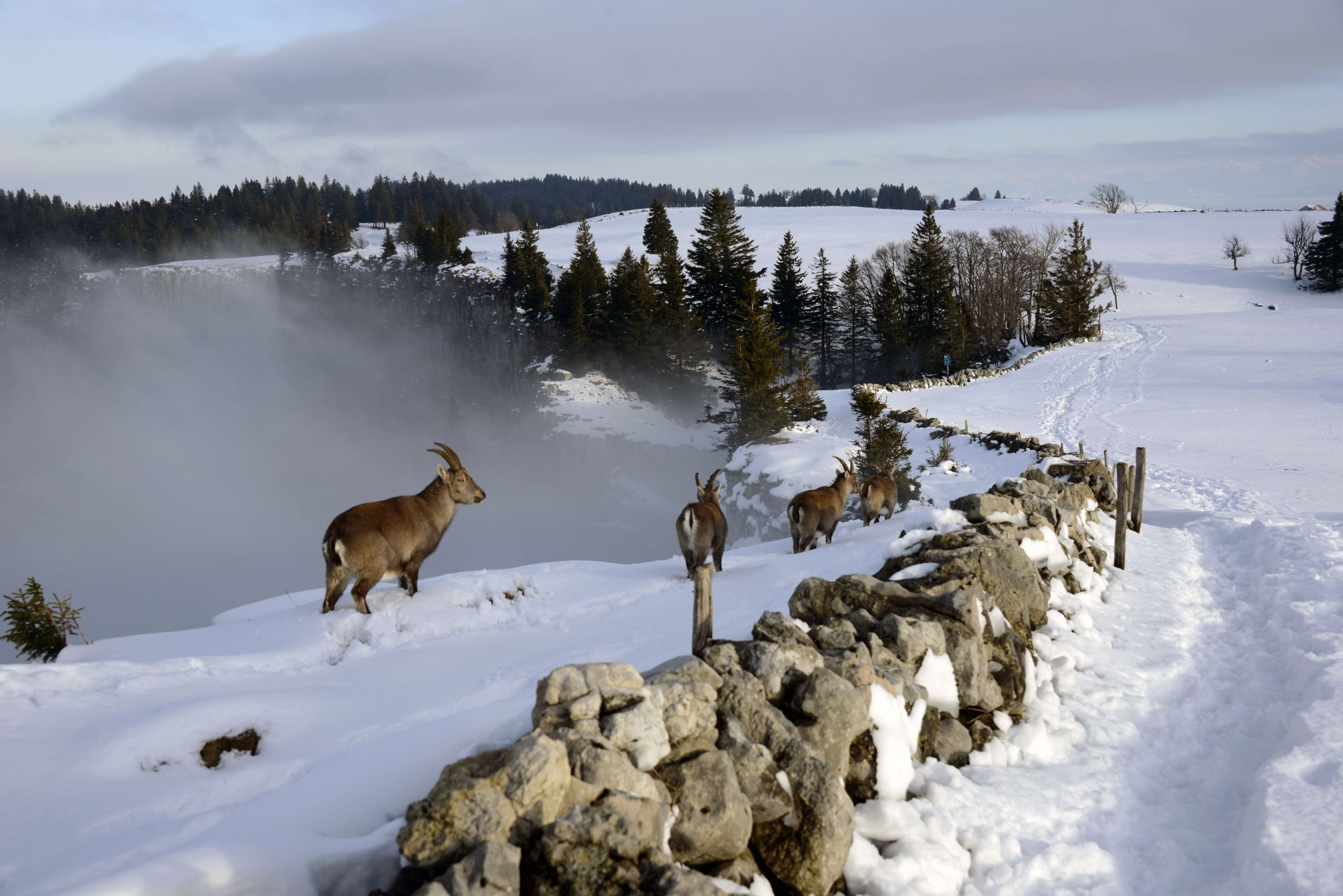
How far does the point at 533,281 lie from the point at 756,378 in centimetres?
2941

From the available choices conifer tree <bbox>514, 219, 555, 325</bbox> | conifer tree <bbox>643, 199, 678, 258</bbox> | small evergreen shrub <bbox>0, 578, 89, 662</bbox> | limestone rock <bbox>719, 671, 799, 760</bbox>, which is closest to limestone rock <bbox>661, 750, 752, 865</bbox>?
limestone rock <bbox>719, 671, 799, 760</bbox>

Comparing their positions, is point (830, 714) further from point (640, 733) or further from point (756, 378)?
point (756, 378)

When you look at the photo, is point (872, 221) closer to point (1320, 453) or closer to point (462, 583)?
point (1320, 453)

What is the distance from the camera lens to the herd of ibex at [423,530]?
9.39m

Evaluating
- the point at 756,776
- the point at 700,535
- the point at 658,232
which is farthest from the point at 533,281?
the point at 756,776

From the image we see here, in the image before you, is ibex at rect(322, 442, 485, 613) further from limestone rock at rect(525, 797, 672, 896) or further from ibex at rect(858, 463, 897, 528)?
ibex at rect(858, 463, 897, 528)

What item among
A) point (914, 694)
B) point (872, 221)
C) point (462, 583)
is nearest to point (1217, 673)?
point (914, 694)

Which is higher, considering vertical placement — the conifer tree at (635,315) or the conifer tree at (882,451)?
the conifer tree at (635,315)

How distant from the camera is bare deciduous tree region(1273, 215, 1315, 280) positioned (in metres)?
65.6

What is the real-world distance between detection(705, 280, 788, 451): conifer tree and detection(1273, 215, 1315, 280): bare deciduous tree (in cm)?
5427

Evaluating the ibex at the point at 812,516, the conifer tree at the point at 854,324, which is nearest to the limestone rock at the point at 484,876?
the ibex at the point at 812,516

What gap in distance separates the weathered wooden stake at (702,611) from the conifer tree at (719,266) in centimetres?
4729

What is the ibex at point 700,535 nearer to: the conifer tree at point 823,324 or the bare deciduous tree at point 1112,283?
the conifer tree at point 823,324

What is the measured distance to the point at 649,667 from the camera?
21.9 ft
